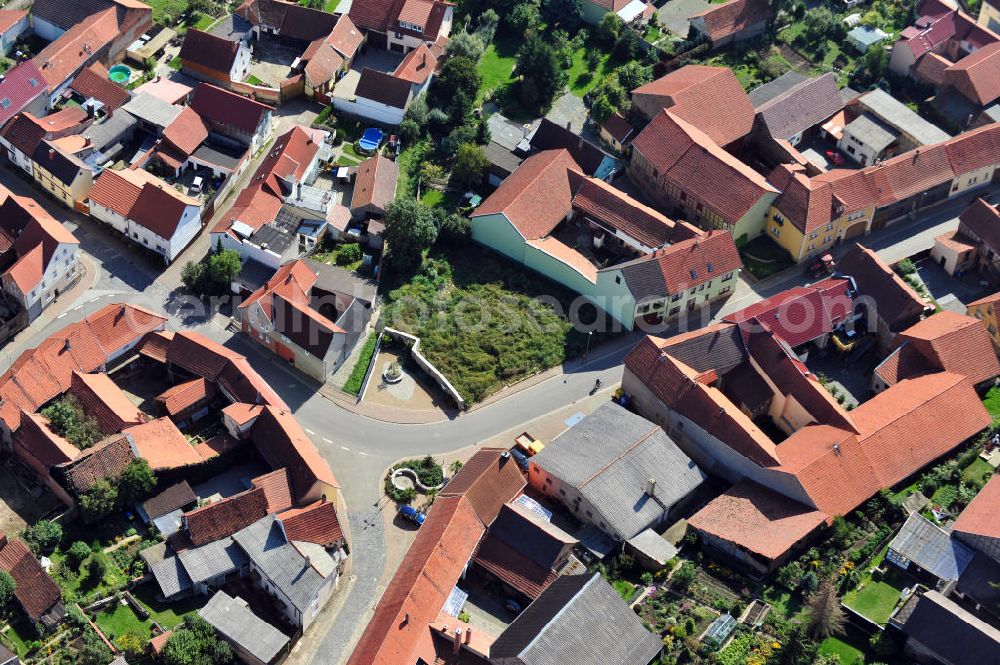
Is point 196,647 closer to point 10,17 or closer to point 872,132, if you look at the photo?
point 10,17

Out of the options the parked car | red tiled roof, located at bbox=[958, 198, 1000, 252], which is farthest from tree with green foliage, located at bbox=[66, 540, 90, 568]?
red tiled roof, located at bbox=[958, 198, 1000, 252]

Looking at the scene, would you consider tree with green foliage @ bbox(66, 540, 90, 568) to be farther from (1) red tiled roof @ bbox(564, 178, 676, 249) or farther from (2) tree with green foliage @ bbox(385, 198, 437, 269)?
(1) red tiled roof @ bbox(564, 178, 676, 249)

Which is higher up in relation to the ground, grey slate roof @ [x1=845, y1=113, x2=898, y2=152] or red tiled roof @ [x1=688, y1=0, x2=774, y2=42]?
red tiled roof @ [x1=688, y1=0, x2=774, y2=42]

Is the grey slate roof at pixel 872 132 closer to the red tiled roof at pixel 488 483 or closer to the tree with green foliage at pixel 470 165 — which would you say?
the tree with green foliage at pixel 470 165

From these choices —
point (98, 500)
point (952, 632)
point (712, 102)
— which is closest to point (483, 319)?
point (712, 102)

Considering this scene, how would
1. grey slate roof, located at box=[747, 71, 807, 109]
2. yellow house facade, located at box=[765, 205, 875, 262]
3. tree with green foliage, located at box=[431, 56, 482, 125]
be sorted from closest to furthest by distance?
1. yellow house facade, located at box=[765, 205, 875, 262]
2. tree with green foliage, located at box=[431, 56, 482, 125]
3. grey slate roof, located at box=[747, 71, 807, 109]

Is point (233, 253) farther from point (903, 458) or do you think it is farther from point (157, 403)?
point (903, 458)
